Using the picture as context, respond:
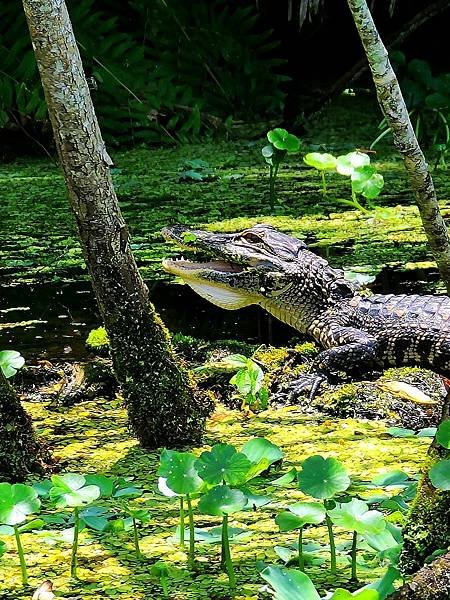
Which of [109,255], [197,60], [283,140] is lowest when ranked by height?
[109,255]

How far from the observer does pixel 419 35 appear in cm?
1064

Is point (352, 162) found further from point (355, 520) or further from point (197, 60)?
point (355, 520)

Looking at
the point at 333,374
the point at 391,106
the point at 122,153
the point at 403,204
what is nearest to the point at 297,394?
the point at 333,374

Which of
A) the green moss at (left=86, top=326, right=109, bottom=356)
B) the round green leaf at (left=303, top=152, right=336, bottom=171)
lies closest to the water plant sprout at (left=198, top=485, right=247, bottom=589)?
the green moss at (left=86, top=326, right=109, bottom=356)

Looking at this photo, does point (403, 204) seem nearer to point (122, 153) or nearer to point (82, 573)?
Result: point (122, 153)

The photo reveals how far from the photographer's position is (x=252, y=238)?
15.1 ft

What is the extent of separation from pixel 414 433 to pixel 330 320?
1414 millimetres

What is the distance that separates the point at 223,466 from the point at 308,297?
2363 millimetres

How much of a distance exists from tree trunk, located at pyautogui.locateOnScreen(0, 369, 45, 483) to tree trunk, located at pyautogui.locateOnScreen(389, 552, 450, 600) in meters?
1.28

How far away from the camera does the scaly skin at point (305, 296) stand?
14.1 feet

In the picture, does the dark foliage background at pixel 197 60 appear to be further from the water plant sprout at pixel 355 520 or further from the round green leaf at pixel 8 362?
the water plant sprout at pixel 355 520

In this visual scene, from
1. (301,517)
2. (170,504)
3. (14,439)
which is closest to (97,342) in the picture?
(14,439)

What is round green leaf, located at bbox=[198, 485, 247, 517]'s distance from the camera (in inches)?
84.4

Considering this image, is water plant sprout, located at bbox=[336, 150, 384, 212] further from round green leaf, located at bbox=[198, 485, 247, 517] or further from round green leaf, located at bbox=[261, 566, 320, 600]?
round green leaf, located at bbox=[261, 566, 320, 600]
